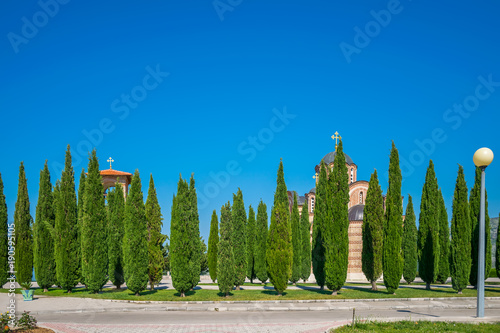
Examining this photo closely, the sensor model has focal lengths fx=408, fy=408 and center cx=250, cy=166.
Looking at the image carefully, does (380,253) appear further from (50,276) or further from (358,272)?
(50,276)

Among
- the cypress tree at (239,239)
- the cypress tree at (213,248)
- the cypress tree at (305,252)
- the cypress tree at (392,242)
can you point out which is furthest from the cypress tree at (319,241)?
the cypress tree at (213,248)

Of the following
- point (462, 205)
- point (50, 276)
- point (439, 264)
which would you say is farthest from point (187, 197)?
point (439, 264)

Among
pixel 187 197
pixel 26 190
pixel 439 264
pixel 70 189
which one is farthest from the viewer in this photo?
pixel 439 264

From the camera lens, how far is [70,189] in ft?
78.0

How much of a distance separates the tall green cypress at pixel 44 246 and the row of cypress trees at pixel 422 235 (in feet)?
62.2

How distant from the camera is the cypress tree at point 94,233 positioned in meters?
21.7

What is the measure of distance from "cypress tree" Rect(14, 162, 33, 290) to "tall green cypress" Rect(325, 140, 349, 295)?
59.7 feet

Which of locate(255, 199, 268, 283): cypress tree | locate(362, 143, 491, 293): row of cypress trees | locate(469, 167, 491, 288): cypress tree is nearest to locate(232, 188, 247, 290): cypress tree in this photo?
locate(255, 199, 268, 283): cypress tree

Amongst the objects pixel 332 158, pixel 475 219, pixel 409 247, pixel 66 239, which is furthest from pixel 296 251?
pixel 332 158

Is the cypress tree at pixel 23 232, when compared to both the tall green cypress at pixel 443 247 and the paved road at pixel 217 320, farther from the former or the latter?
the tall green cypress at pixel 443 247

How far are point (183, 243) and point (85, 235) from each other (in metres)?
5.38

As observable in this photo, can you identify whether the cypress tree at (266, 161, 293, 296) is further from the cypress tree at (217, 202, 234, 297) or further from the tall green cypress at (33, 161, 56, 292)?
the tall green cypress at (33, 161, 56, 292)

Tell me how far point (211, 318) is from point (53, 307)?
7.52 meters

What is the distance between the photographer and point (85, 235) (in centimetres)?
2177
